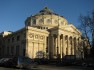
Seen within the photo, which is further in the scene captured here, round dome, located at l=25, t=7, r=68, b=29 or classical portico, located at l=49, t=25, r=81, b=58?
round dome, located at l=25, t=7, r=68, b=29

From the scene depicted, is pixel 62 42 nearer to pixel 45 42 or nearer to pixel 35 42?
pixel 45 42

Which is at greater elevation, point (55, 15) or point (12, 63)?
point (55, 15)

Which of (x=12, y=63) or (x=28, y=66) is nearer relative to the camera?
(x=28, y=66)

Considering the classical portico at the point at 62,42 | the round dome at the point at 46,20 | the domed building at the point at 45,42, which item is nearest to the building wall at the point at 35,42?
the domed building at the point at 45,42

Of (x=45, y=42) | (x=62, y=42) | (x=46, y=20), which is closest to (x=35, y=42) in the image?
(x=45, y=42)

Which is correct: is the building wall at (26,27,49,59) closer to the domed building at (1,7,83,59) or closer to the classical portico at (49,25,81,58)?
the domed building at (1,7,83,59)

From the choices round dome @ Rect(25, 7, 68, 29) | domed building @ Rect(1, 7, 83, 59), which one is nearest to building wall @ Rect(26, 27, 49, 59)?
domed building @ Rect(1, 7, 83, 59)

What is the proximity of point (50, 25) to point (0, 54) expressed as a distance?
2785cm

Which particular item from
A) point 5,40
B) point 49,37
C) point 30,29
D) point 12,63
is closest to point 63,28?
point 49,37

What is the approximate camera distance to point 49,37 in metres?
82.3

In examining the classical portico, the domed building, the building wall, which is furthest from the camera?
the classical portico

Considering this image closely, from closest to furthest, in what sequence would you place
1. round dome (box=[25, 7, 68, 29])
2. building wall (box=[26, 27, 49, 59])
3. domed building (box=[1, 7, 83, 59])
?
1. building wall (box=[26, 27, 49, 59])
2. domed building (box=[1, 7, 83, 59])
3. round dome (box=[25, 7, 68, 29])

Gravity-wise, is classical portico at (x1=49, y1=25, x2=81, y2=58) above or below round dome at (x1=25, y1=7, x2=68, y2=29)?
below

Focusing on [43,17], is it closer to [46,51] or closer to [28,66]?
[46,51]
